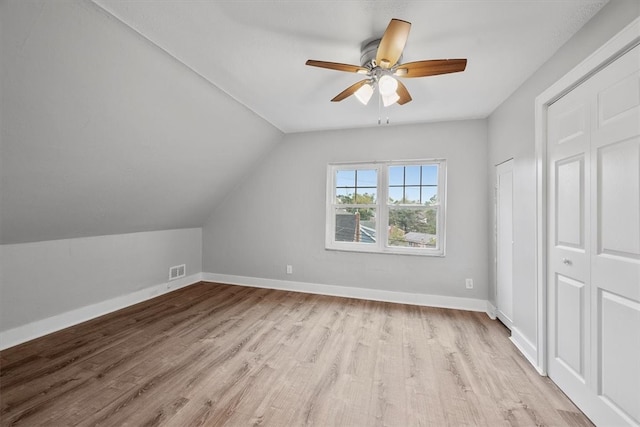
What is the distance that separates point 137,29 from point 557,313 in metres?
3.60

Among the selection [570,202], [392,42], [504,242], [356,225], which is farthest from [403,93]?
[356,225]

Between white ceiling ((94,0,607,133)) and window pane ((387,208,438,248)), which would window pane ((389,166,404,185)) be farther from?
white ceiling ((94,0,607,133))

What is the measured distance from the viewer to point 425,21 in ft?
5.53

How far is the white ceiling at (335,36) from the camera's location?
5.18 feet

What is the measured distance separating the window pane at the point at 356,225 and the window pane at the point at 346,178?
0.40m

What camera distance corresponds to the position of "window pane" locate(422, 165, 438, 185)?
12.0 feet

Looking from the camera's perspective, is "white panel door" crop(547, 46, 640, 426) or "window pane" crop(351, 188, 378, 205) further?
"window pane" crop(351, 188, 378, 205)

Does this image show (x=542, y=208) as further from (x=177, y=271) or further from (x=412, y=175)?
(x=177, y=271)

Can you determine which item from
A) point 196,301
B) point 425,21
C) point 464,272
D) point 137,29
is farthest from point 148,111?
point 464,272

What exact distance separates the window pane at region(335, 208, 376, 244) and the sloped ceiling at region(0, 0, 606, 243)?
1.46 meters

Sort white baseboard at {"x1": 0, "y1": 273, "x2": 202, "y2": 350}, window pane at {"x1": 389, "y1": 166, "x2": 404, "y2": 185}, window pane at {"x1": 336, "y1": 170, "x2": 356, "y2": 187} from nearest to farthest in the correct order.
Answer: white baseboard at {"x1": 0, "y1": 273, "x2": 202, "y2": 350} → window pane at {"x1": 389, "y1": 166, "x2": 404, "y2": 185} → window pane at {"x1": 336, "y1": 170, "x2": 356, "y2": 187}

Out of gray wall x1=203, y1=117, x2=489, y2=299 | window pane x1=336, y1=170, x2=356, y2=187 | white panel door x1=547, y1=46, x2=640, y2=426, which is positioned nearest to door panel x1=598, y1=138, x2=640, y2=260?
white panel door x1=547, y1=46, x2=640, y2=426

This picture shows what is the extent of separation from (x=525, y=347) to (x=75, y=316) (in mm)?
4591

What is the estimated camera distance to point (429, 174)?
145 inches
